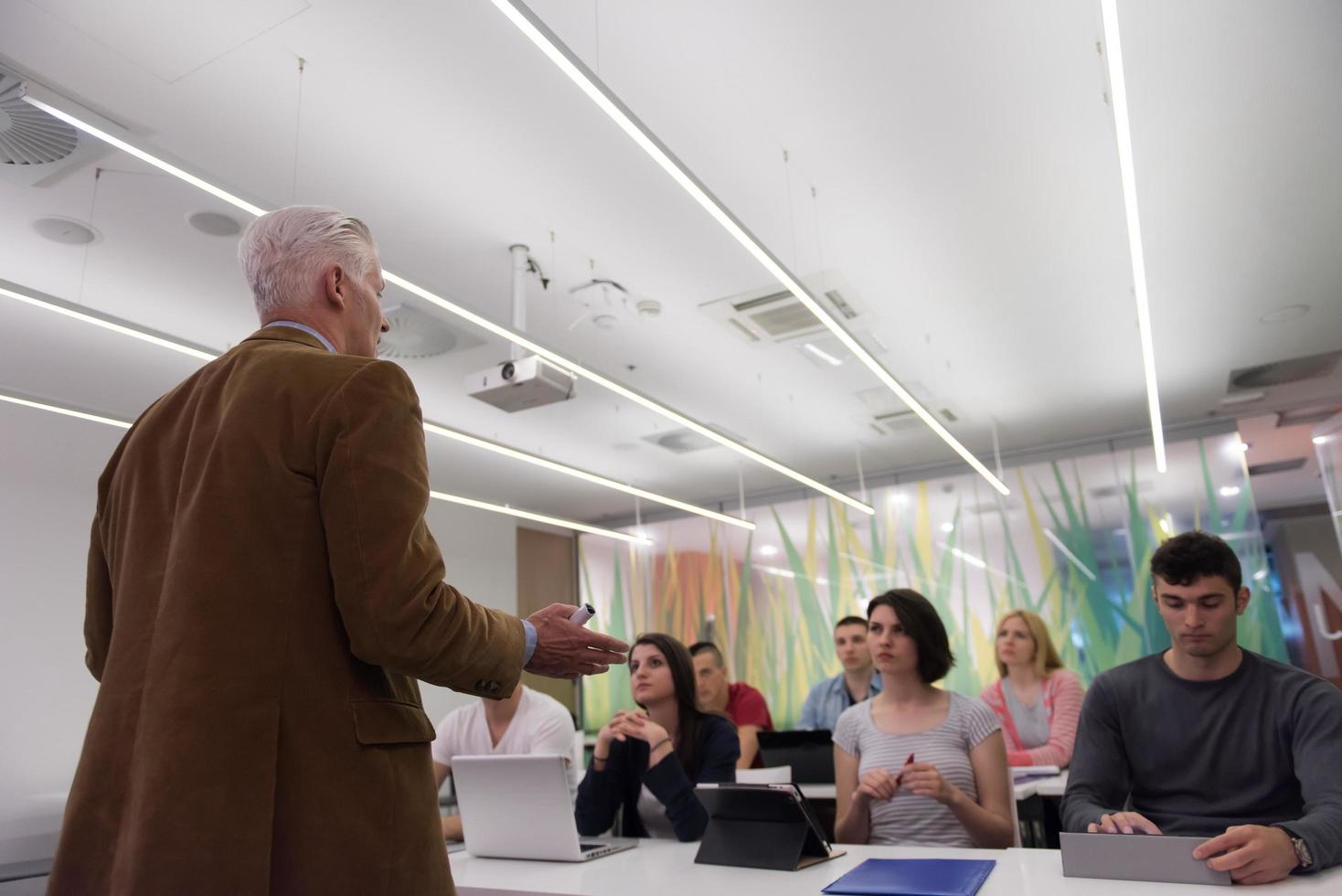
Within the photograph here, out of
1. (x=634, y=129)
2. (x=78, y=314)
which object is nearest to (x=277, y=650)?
(x=634, y=129)

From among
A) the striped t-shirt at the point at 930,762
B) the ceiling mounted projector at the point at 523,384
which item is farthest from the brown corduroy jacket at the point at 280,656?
the ceiling mounted projector at the point at 523,384

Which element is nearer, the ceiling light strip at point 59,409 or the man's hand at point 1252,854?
the man's hand at point 1252,854

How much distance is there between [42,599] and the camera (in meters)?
5.71

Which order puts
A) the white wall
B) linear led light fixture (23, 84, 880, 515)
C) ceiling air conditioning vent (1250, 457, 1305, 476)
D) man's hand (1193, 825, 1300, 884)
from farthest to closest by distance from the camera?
ceiling air conditioning vent (1250, 457, 1305, 476), the white wall, linear led light fixture (23, 84, 880, 515), man's hand (1193, 825, 1300, 884)

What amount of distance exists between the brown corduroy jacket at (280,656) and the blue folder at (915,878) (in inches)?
32.5

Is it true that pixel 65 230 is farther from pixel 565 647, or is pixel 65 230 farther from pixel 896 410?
pixel 896 410

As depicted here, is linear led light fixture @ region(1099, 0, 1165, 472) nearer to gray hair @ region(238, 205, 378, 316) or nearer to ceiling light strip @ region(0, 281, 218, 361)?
gray hair @ region(238, 205, 378, 316)

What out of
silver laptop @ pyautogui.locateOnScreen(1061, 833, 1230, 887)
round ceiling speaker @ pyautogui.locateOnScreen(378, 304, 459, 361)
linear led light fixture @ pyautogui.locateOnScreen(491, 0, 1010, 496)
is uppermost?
round ceiling speaker @ pyautogui.locateOnScreen(378, 304, 459, 361)

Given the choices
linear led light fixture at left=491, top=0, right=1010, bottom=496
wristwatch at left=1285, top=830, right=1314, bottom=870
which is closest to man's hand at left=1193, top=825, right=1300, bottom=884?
wristwatch at left=1285, top=830, right=1314, bottom=870

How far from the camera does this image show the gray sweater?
188cm

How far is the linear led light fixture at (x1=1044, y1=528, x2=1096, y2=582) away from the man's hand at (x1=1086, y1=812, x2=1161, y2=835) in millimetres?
5988

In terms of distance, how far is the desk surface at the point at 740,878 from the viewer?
1550mm

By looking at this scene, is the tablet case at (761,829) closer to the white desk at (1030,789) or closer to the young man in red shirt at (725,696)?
the white desk at (1030,789)

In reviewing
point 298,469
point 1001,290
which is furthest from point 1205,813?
point 1001,290
